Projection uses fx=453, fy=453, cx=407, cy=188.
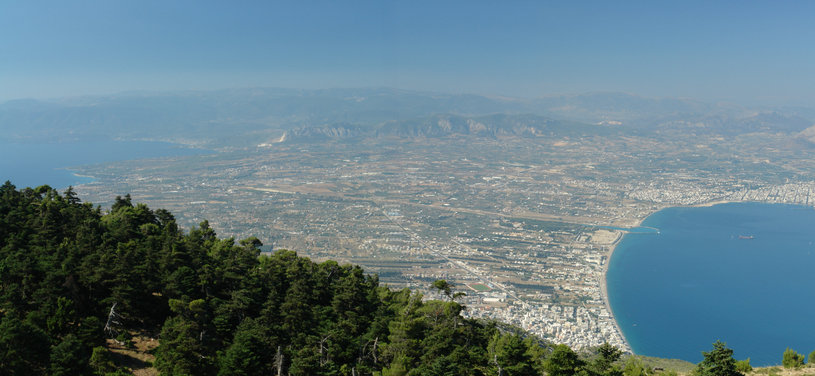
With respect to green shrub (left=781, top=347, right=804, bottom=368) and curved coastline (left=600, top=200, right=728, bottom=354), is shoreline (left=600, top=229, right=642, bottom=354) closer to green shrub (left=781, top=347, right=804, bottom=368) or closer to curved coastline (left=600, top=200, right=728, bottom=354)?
curved coastline (left=600, top=200, right=728, bottom=354)

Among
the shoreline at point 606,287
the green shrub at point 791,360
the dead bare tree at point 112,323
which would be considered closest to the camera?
the dead bare tree at point 112,323

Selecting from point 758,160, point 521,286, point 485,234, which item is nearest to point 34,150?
point 485,234

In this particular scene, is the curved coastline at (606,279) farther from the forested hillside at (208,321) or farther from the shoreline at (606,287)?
the forested hillside at (208,321)

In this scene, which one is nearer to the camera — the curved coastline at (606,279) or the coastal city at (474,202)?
the curved coastline at (606,279)

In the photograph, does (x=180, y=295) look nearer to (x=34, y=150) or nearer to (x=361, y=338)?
(x=361, y=338)

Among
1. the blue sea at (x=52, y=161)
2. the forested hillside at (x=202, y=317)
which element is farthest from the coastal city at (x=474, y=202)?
the forested hillside at (x=202, y=317)

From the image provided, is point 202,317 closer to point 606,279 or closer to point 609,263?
point 606,279
